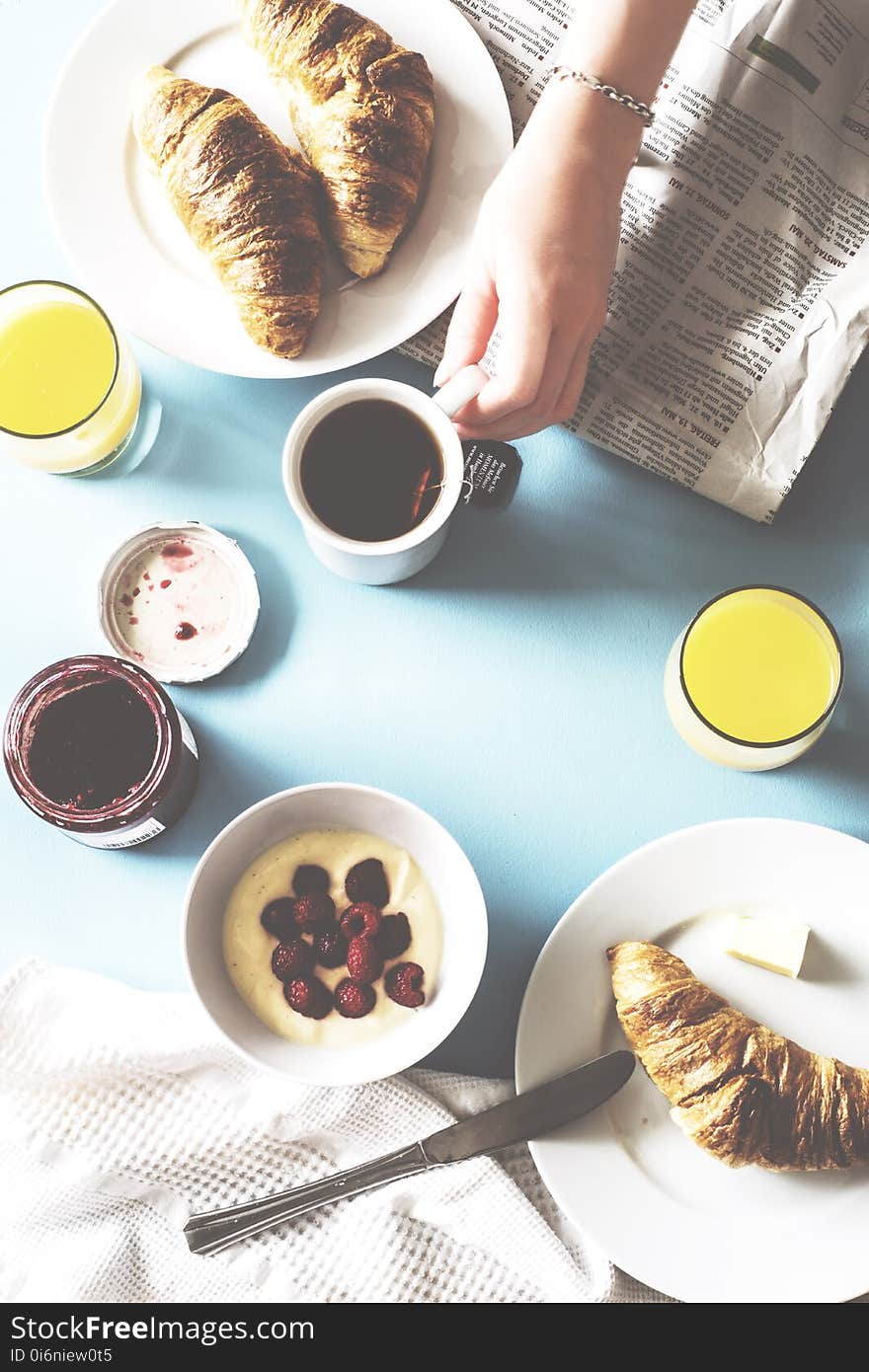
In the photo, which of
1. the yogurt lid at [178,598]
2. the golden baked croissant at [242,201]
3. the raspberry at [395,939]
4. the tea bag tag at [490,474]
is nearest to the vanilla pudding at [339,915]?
the raspberry at [395,939]

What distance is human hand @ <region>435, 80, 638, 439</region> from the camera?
1074 millimetres

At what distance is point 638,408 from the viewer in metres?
1.23

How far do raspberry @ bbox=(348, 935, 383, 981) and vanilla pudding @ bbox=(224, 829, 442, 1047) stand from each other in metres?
0.02

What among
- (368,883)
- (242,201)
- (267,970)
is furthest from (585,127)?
(267,970)

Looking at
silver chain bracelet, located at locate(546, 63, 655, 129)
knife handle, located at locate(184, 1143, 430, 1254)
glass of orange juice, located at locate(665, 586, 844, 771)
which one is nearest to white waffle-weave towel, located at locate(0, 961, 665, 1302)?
knife handle, located at locate(184, 1143, 430, 1254)

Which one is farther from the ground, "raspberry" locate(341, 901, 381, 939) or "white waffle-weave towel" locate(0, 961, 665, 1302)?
"raspberry" locate(341, 901, 381, 939)

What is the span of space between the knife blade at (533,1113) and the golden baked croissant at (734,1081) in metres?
0.04

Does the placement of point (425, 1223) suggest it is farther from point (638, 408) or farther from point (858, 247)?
point (858, 247)

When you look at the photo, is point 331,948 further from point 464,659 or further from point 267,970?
point 464,659

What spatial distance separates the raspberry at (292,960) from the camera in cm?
110

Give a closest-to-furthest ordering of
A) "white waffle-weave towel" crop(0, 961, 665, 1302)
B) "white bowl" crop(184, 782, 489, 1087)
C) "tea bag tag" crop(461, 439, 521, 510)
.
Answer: "white bowl" crop(184, 782, 489, 1087) < "white waffle-weave towel" crop(0, 961, 665, 1302) < "tea bag tag" crop(461, 439, 521, 510)

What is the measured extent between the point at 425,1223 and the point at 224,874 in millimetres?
399

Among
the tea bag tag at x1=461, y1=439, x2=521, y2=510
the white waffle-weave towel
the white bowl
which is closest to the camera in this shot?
the white bowl

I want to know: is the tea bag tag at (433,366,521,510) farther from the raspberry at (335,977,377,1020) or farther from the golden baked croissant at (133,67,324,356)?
the raspberry at (335,977,377,1020)
